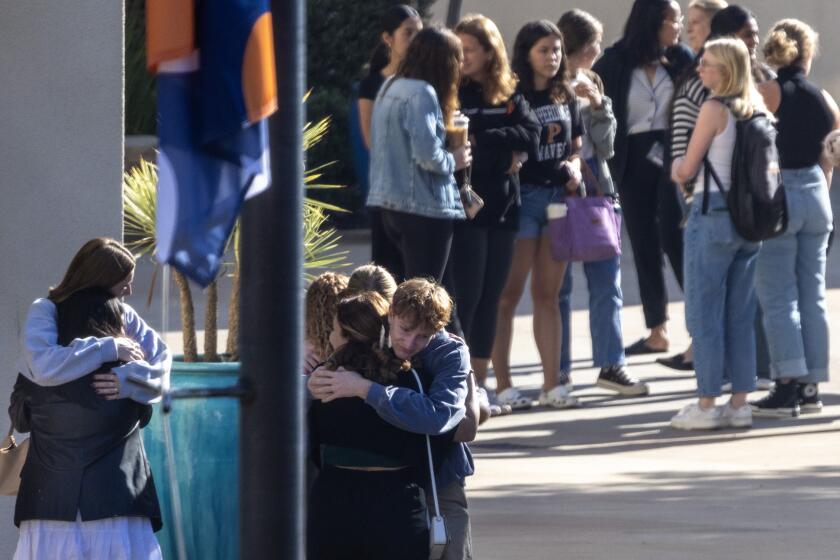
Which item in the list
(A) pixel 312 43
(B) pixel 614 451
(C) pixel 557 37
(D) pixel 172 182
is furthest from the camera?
(A) pixel 312 43

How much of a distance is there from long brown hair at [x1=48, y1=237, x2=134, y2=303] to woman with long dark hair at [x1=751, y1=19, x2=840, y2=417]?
187 inches

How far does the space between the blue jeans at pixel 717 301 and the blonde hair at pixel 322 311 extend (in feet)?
11.7

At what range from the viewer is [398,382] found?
5.05m

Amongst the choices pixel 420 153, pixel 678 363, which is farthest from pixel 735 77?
pixel 678 363

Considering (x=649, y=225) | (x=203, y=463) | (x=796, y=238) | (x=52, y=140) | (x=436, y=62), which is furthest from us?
(x=649, y=225)

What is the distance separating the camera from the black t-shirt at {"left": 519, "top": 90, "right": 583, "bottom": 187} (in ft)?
30.0

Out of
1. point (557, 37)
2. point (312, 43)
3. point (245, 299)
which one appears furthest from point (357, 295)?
point (312, 43)

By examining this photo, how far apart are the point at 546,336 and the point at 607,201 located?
0.79 m

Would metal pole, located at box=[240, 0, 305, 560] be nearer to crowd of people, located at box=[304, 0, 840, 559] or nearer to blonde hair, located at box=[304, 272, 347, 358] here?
blonde hair, located at box=[304, 272, 347, 358]

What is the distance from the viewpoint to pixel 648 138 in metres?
10.8

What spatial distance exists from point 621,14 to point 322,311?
17.7 meters

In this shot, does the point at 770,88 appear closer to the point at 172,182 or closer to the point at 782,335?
the point at 782,335

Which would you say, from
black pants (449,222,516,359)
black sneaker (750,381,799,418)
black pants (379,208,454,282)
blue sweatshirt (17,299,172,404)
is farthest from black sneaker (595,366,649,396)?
blue sweatshirt (17,299,172,404)

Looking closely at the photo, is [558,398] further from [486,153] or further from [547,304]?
[486,153]
